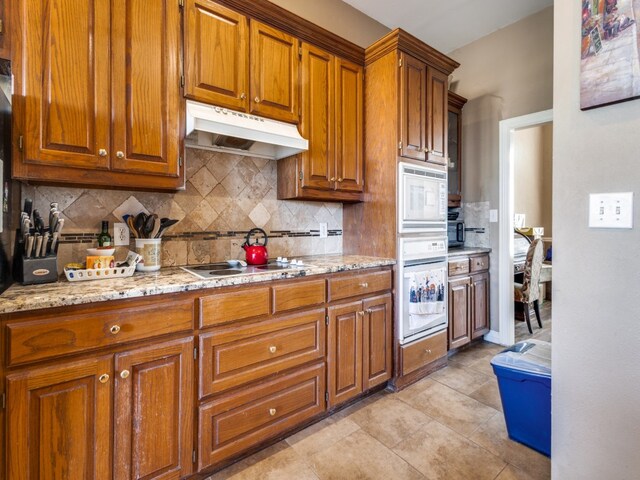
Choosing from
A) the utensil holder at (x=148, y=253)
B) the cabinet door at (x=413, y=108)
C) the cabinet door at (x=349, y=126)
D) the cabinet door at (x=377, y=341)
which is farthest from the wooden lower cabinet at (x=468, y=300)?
the utensil holder at (x=148, y=253)

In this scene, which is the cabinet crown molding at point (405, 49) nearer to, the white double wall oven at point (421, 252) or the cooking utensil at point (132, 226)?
the white double wall oven at point (421, 252)

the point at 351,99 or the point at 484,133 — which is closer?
the point at 351,99

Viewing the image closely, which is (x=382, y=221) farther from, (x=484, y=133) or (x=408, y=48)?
(x=484, y=133)

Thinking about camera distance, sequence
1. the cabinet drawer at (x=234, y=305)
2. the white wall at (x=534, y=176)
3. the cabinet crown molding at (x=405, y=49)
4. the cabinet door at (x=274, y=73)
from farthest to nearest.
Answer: the white wall at (x=534, y=176), the cabinet crown molding at (x=405, y=49), the cabinet door at (x=274, y=73), the cabinet drawer at (x=234, y=305)

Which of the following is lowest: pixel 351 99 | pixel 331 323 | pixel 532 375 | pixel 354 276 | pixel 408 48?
pixel 532 375

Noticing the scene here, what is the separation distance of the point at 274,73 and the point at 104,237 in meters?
1.41

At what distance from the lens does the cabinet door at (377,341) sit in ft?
6.92

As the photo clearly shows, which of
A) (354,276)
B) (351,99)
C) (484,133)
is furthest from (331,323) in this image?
(484,133)

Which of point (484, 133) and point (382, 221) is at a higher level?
point (484, 133)

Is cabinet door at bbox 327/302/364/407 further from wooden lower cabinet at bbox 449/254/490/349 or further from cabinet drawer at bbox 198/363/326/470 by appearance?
wooden lower cabinet at bbox 449/254/490/349

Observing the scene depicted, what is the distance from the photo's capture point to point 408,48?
7.55ft

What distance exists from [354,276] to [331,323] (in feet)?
1.12

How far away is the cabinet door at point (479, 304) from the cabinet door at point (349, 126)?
5.16 ft

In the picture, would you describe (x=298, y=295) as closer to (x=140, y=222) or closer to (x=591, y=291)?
(x=140, y=222)
